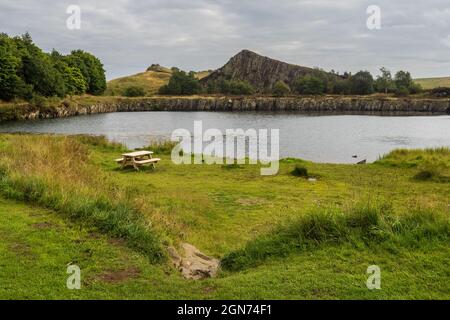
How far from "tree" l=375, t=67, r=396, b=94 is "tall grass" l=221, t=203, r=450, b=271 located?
440 feet

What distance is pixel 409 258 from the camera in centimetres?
722

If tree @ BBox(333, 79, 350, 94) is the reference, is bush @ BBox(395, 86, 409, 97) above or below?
→ below

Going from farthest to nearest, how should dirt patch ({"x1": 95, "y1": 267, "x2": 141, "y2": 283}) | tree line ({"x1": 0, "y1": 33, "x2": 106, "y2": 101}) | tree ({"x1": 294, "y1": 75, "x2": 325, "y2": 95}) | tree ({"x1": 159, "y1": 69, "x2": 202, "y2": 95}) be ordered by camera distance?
tree ({"x1": 294, "y1": 75, "x2": 325, "y2": 95})
tree ({"x1": 159, "y1": 69, "x2": 202, "y2": 95})
tree line ({"x1": 0, "y1": 33, "x2": 106, "y2": 101})
dirt patch ({"x1": 95, "y1": 267, "x2": 141, "y2": 283})

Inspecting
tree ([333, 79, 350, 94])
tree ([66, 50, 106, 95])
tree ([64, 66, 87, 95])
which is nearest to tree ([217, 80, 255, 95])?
tree ([333, 79, 350, 94])

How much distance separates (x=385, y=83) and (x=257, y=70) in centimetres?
6858

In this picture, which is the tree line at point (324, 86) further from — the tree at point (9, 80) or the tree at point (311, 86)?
the tree at point (9, 80)

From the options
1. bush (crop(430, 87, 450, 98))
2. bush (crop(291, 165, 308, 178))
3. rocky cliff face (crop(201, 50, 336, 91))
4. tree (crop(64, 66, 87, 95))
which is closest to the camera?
bush (crop(291, 165, 308, 178))

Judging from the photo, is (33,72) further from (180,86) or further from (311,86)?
(311,86)

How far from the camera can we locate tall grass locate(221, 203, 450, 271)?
792cm
